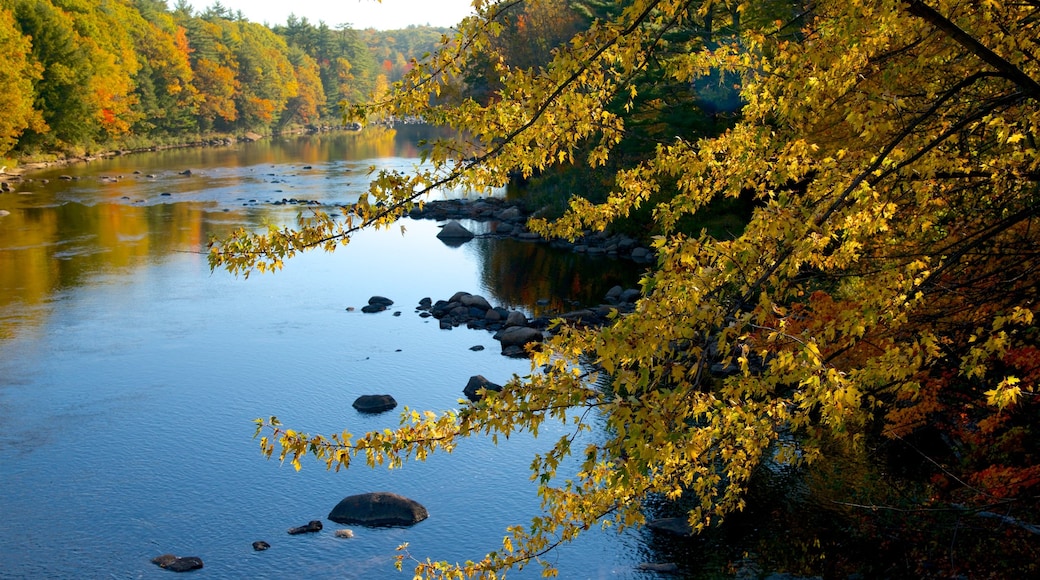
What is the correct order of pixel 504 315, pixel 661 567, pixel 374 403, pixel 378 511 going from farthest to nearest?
pixel 504 315 → pixel 374 403 → pixel 378 511 → pixel 661 567

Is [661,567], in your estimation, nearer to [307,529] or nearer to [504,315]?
[307,529]

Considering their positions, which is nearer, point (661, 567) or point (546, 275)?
point (661, 567)

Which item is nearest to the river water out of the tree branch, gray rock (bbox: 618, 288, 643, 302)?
gray rock (bbox: 618, 288, 643, 302)

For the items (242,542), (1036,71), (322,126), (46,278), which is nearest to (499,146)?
(1036,71)

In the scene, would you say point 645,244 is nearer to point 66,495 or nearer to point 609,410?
point 66,495

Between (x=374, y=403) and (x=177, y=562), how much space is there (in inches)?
259

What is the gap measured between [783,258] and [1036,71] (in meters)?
3.61

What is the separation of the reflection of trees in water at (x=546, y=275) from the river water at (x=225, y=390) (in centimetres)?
16

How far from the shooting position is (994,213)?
10.5m

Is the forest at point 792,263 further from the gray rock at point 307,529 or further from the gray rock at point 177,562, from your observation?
the gray rock at point 177,562

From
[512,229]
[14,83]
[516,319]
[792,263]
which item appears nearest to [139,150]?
[14,83]

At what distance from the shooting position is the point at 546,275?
32.9 m

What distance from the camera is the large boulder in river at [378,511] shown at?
14.8 m

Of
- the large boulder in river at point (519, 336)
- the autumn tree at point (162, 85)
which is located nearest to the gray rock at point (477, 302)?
the large boulder in river at point (519, 336)
